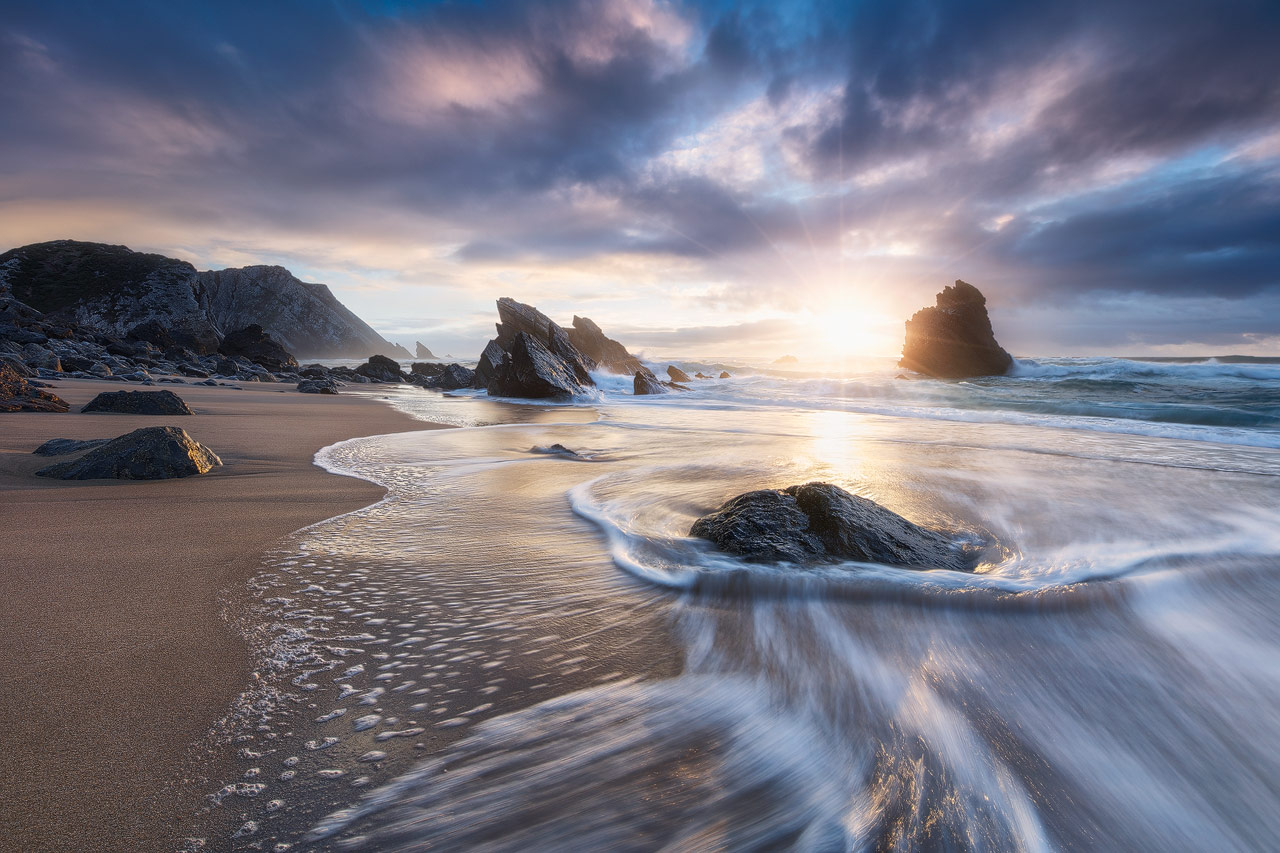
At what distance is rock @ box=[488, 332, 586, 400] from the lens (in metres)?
17.4

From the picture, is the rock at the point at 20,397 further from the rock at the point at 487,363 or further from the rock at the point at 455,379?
the rock at the point at 455,379

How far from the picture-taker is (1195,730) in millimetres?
1918

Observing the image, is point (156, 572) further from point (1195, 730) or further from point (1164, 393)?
point (1164, 393)

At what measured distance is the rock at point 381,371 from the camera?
28737mm

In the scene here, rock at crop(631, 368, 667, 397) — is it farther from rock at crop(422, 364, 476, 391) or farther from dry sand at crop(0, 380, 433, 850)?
dry sand at crop(0, 380, 433, 850)

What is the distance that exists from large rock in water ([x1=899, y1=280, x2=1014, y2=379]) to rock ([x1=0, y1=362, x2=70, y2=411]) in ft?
125

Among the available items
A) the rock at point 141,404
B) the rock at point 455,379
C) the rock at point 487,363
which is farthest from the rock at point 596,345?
the rock at point 141,404

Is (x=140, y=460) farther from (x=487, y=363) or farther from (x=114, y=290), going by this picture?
(x=114, y=290)

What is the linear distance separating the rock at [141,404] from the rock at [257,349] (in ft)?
77.6

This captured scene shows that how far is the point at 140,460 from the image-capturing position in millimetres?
4055

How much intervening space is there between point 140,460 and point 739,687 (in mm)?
4858

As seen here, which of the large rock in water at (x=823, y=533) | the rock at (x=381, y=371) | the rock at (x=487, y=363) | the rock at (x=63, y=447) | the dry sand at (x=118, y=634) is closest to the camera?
the dry sand at (x=118, y=634)

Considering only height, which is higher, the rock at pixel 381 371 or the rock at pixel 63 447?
the rock at pixel 381 371

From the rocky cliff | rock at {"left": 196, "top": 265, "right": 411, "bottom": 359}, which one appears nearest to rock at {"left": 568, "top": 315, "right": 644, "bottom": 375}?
the rocky cliff
